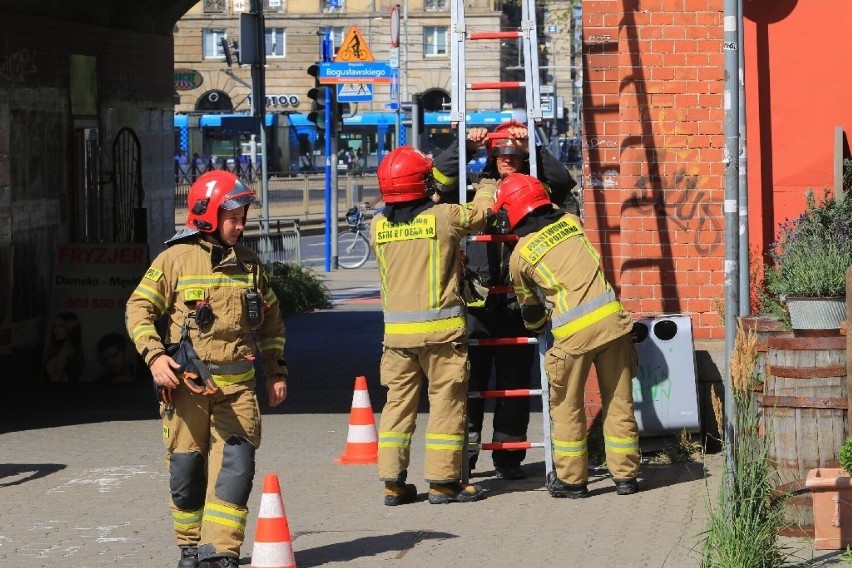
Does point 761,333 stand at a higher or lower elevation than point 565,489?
Answer: higher

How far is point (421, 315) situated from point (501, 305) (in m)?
0.79

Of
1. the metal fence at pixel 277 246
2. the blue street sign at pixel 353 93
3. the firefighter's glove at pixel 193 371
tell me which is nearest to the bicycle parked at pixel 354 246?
the blue street sign at pixel 353 93

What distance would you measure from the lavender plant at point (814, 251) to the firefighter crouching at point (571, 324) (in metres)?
0.91

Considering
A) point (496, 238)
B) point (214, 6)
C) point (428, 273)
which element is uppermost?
point (214, 6)

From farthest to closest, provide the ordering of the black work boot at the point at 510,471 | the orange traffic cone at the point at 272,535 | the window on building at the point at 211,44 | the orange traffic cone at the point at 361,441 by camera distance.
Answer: the window on building at the point at 211,44 → the orange traffic cone at the point at 361,441 → the black work boot at the point at 510,471 → the orange traffic cone at the point at 272,535

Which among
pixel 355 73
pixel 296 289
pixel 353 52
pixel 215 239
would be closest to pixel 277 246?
pixel 296 289

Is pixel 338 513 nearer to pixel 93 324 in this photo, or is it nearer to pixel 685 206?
pixel 685 206

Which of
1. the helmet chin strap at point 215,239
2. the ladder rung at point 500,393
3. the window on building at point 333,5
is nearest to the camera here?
the helmet chin strap at point 215,239

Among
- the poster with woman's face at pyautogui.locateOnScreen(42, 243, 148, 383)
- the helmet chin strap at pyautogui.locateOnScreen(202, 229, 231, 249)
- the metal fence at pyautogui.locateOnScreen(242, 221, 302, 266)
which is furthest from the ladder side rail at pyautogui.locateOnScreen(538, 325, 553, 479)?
the metal fence at pyautogui.locateOnScreen(242, 221, 302, 266)

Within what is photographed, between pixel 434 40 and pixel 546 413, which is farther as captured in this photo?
pixel 434 40

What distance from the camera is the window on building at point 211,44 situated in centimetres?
8056

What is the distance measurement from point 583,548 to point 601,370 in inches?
54.6

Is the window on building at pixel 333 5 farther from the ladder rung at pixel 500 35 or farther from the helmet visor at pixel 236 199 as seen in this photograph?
the helmet visor at pixel 236 199

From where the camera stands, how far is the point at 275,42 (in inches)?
3209
